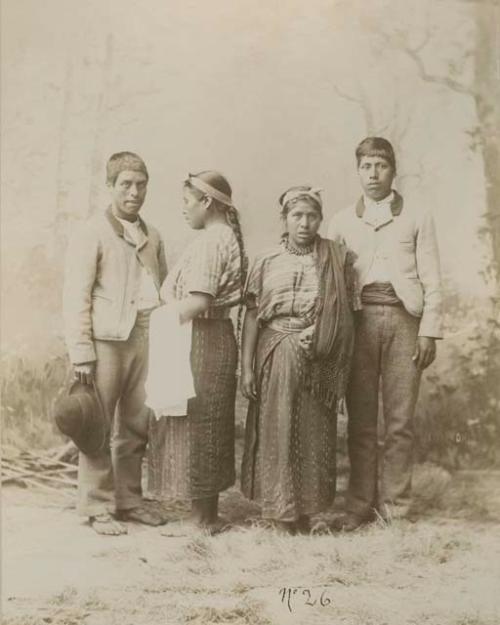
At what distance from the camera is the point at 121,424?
9.86 ft

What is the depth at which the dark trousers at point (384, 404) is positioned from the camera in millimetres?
3033

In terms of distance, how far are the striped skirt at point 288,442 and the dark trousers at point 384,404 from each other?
0.11 m

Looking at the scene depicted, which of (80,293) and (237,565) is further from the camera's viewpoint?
(80,293)

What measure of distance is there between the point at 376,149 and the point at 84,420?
1.58 m

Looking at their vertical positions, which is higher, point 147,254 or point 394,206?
point 394,206

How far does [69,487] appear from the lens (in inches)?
118

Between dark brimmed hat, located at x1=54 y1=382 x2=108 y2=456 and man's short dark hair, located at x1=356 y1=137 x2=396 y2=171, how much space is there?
143 cm

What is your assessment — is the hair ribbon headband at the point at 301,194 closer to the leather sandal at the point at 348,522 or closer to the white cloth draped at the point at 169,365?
the white cloth draped at the point at 169,365

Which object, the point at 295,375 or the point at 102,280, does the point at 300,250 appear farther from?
the point at 102,280

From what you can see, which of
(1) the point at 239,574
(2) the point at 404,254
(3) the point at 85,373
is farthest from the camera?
(2) the point at 404,254

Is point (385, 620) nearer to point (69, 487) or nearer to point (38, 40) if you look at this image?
point (69, 487)

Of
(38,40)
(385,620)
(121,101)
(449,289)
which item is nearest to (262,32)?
(121,101)

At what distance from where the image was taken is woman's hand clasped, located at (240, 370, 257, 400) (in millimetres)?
Result: 3008

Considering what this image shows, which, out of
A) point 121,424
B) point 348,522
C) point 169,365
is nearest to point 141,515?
point 121,424
